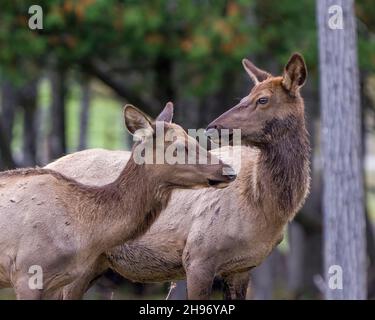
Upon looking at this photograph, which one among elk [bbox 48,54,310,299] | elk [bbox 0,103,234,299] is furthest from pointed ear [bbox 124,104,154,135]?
elk [bbox 48,54,310,299]

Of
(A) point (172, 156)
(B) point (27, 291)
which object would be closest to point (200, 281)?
(A) point (172, 156)

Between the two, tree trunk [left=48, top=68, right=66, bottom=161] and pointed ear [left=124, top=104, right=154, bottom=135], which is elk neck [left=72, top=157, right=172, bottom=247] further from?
tree trunk [left=48, top=68, right=66, bottom=161]

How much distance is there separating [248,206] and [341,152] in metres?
2.81

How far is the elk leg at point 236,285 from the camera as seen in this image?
10.3m

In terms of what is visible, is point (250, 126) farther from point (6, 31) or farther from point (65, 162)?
point (6, 31)

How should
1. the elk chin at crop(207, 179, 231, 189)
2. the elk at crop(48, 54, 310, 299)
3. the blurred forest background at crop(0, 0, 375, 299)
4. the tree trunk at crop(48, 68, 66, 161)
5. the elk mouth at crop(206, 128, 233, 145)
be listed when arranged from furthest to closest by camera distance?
1. the tree trunk at crop(48, 68, 66, 161)
2. the blurred forest background at crop(0, 0, 375, 299)
3. the elk at crop(48, 54, 310, 299)
4. the elk mouth at crop(206, 128, 233, 145)
5. the elk chin at crop(207, 179, 231, 189)

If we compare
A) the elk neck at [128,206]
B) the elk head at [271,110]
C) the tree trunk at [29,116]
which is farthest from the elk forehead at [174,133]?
the tree trunk at [29,116]

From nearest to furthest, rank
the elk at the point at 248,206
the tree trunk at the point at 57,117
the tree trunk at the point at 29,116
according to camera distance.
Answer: the elk at the point at 248,206, the tree trunk at the point at 57,117, the tree trunk at the point at 29,116

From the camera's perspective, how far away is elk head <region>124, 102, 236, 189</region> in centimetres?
892

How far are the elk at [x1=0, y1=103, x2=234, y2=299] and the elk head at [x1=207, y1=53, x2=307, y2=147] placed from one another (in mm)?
701

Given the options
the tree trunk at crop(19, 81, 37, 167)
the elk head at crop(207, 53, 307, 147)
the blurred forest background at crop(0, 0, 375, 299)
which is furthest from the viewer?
the tree trunk at crop(19, 81, 37, 167)

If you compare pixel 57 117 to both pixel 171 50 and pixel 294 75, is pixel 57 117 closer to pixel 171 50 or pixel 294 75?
pixel 171 50

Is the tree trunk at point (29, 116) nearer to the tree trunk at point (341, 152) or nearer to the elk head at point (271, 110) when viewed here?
the tree trunk at point (341, 152)
